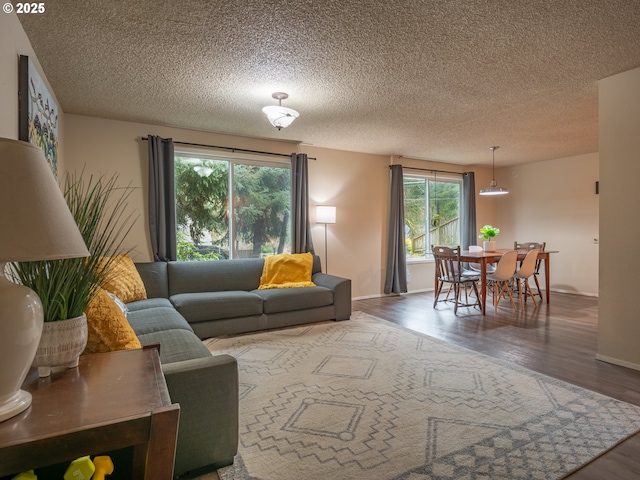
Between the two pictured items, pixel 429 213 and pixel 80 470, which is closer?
pixel 80 470

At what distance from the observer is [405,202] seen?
640 centimetres

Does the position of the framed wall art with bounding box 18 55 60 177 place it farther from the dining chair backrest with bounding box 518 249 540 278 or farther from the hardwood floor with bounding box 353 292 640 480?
the dining chair backrest with bounding box 518 249 540 278

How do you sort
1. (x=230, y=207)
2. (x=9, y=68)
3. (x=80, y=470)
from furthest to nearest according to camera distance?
1. (x=230, y=207)
2. (x=9, y=68)
3. (x=80, y=470)

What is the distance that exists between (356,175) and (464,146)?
1672 millimetres

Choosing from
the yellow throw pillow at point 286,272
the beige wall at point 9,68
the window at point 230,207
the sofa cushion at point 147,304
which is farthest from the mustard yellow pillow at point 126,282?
the beige wall at point 9,68

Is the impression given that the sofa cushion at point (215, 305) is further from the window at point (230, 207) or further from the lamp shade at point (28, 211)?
the lamp shade at point (28, 211)

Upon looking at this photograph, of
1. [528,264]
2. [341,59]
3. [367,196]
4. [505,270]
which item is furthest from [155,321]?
[528,264]

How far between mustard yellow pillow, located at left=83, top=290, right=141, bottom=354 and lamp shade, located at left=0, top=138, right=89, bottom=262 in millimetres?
804

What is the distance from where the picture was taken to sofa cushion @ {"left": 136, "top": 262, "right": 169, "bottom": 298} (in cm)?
384

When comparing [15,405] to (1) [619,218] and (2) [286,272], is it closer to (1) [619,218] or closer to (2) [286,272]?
(2) [286,272]

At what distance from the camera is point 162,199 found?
4.14 meters

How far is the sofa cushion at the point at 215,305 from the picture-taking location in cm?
354

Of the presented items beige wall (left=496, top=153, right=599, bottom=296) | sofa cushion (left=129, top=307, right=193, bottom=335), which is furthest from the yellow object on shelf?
beige wall (left=496, top=153, right=599, bottom=296)

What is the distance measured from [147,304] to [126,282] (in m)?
0.30
